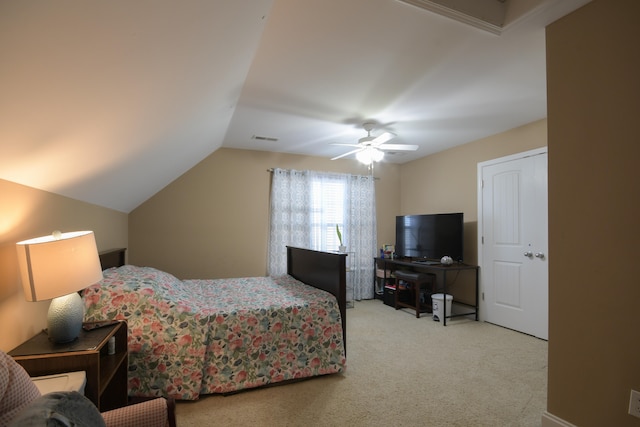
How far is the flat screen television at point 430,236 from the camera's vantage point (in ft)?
13.8

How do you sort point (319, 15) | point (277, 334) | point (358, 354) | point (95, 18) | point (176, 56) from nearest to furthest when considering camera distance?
point (95, 18) → point (176, 56) → point (319, 15) → point (277, 334) → point (358, 354)

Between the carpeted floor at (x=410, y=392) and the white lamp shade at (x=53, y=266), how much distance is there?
3.87ft

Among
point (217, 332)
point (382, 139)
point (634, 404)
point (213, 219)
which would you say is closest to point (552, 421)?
point (634, 404)

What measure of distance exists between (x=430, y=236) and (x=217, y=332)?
3371 mm

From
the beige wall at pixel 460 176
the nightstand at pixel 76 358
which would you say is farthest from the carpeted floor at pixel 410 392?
the beige wall at pixel 460 176

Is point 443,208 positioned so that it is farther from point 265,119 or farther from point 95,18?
point 95,18

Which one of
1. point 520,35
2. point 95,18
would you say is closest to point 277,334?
point 95,18

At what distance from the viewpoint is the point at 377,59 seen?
217 cm

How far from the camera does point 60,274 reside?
136 centimetres

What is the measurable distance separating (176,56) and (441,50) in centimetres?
167

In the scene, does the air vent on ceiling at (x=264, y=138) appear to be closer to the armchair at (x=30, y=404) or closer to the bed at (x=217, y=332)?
the bed at (x=217, y=332)

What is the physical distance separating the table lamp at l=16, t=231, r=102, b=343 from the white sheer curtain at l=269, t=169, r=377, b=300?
10.4 ft

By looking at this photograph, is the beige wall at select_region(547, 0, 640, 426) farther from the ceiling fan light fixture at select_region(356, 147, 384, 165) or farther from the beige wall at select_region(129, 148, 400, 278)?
the beige wall at select_region(129, 148, 400, 278)

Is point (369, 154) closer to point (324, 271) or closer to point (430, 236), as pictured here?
point (324, 271)
